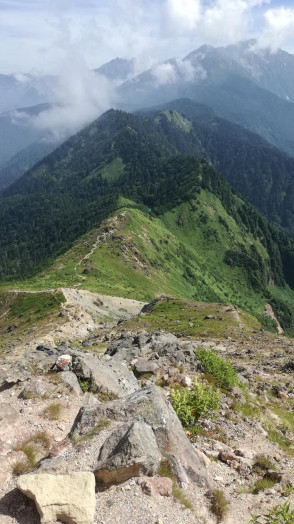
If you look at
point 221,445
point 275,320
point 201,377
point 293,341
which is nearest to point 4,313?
point 293,341

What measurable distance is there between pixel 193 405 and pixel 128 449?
5612 millimetres

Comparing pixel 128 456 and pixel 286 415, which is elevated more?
pixel 128 456

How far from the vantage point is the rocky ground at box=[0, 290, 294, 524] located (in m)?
11.0

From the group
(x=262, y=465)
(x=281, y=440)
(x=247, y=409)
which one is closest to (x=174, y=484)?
(x=262, y=465)

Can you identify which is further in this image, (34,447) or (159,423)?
(34,447)

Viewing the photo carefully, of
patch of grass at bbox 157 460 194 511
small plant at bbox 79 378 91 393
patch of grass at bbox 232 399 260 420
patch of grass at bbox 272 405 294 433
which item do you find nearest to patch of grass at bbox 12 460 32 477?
patch of grass at bbox 157 460 194 511

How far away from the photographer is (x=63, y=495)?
1055 centimetres

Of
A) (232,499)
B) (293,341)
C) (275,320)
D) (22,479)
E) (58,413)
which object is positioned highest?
(22,479)

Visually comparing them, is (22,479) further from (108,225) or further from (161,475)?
(108,225)

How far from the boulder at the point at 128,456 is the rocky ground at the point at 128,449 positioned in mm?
33

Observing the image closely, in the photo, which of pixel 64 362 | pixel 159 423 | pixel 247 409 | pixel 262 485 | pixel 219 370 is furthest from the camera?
pixel 219 370

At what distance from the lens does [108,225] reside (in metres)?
164

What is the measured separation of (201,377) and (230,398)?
8.80ft

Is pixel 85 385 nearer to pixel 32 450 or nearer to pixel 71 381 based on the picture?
pixel 71 381
